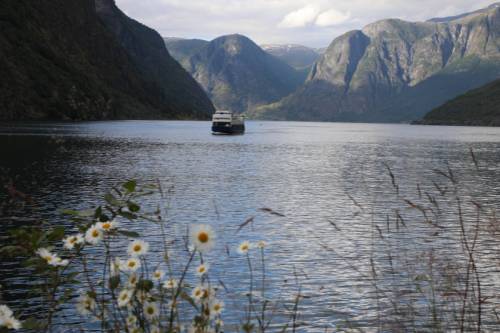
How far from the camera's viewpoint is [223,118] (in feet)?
454

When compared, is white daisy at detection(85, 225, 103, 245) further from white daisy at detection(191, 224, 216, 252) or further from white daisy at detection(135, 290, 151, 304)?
white daisy at detection(191, 224, 216, 252)

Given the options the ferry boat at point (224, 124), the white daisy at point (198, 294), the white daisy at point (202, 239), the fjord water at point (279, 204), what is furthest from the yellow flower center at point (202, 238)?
the ferry boat at point (224, 124)

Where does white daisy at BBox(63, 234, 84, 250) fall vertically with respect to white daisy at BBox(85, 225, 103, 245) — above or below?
below

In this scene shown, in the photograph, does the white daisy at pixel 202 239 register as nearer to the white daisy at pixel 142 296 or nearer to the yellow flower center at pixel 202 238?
the yellow flower center at pixel 202 238

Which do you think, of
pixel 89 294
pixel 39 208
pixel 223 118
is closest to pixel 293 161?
pixel 39 208

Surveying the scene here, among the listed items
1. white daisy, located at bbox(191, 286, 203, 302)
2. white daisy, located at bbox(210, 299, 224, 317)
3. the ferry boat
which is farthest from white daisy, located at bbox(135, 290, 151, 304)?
the ferry boat

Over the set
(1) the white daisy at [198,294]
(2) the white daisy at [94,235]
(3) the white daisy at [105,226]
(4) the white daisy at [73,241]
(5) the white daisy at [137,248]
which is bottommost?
(1) the white daisy at [198,294]

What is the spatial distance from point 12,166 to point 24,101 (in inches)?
4429

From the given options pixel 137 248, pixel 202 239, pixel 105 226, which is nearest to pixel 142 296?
pixel 137 248

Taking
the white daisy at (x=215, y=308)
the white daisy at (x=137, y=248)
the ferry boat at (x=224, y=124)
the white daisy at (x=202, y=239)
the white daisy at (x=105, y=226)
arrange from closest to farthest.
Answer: the white daisy at (x=202, y=239) < the white daisy at (x=215, y=308) < the white daisy at (x=137, y=248) < the white daisy at (x=105, y=226) < the ferry boat at (x=224, y=124)

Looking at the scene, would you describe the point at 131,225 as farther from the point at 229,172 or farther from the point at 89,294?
the point at 229,172

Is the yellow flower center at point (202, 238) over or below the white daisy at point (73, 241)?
over

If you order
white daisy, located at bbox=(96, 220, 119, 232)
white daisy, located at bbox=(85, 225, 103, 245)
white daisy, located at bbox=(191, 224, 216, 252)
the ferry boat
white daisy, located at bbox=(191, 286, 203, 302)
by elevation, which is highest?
white daisy, located at bbox=(191, 224, 216, 252)

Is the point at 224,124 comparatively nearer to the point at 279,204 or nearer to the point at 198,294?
the point at 279,204
